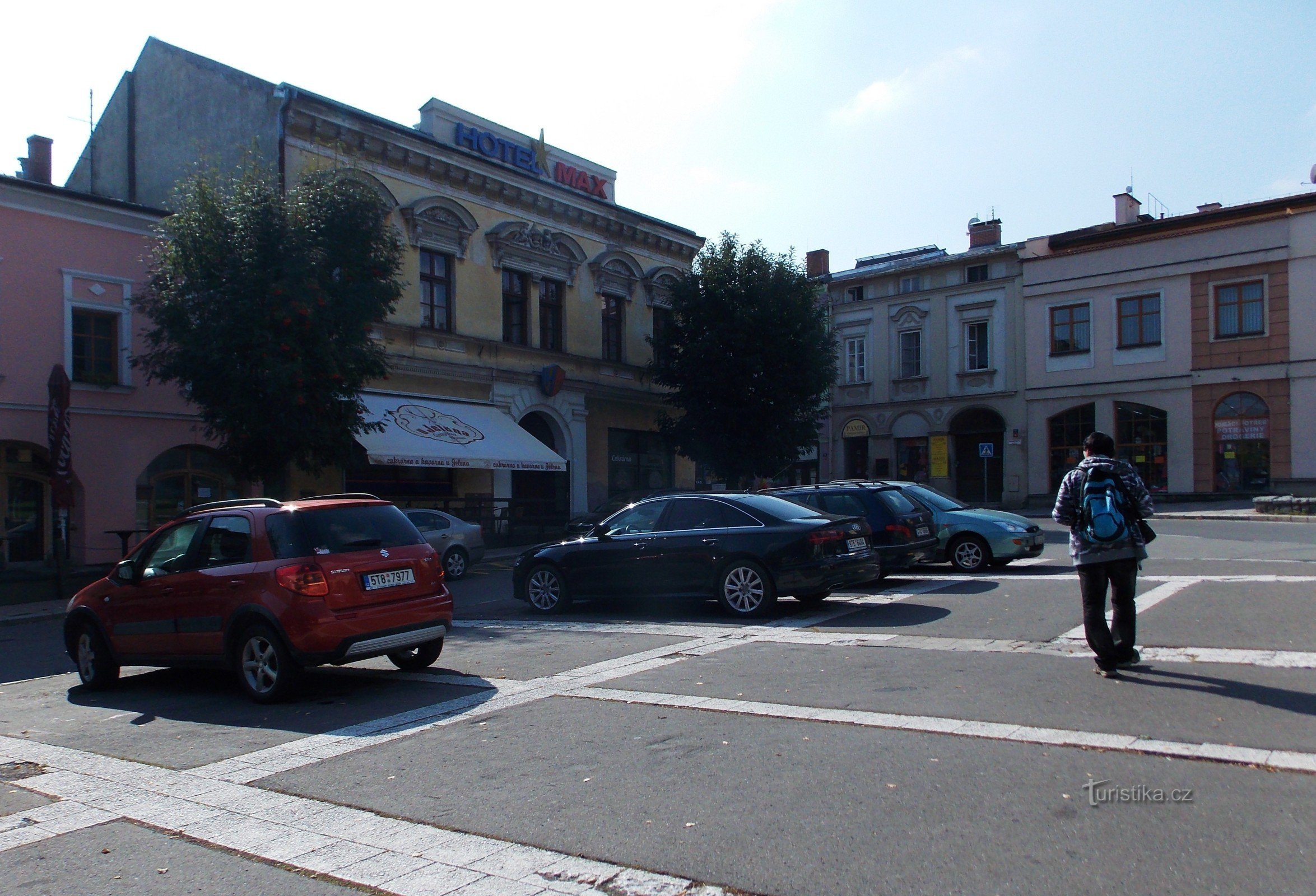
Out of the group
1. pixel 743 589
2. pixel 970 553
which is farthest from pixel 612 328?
pixel 743 589

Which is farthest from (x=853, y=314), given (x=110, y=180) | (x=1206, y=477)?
(x=110, y=180)

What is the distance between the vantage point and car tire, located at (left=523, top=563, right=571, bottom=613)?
1271cm

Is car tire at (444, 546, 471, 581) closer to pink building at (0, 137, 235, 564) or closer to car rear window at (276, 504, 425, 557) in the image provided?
pink building at (0, 137, 235, 564)

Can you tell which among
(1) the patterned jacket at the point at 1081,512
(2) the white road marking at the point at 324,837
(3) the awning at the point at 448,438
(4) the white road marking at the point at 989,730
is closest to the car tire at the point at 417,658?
(4) the white road marking at the point at 989,730

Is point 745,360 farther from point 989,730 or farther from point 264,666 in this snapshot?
point 989,730

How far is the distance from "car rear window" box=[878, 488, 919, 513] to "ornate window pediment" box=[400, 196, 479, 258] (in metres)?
15.0

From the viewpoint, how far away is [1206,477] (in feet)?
111

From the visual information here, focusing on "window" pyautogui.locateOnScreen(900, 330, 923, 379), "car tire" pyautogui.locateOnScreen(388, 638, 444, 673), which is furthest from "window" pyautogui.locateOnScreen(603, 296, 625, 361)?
"car tire" pyautogui.locateOnScreen(388, 638, 444, 673)

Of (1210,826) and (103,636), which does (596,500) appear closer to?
(103,636)

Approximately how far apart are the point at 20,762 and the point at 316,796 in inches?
99.5

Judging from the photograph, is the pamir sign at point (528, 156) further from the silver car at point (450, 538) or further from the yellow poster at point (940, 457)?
the yellow poster at point (940, 457)

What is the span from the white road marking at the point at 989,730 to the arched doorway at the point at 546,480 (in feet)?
67.4

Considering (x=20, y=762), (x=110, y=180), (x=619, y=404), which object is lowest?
(x=20, y=762)

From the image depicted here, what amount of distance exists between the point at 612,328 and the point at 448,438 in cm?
960
